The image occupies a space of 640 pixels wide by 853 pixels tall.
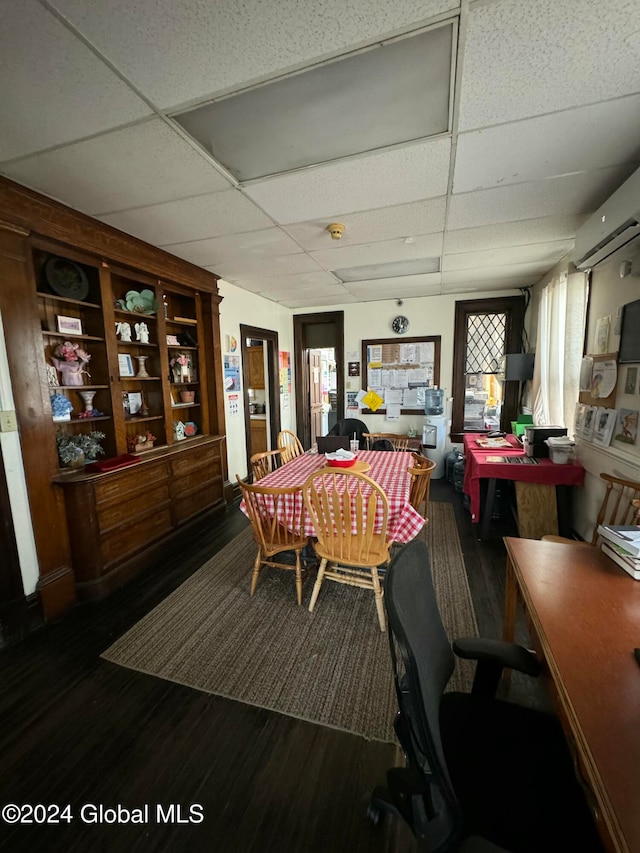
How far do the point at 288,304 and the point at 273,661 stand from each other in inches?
173

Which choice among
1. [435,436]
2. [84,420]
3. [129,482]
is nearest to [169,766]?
[129,482]

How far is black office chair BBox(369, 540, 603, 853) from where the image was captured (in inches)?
26.9

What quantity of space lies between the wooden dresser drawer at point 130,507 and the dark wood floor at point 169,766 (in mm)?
772

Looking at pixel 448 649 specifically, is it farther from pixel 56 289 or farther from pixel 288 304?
pixel 288 304

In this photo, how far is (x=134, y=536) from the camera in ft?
8.37

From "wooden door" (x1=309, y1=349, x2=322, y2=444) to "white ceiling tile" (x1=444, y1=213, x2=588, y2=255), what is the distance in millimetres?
3218

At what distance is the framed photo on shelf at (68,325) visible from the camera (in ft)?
7.50

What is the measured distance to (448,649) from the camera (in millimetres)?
1034

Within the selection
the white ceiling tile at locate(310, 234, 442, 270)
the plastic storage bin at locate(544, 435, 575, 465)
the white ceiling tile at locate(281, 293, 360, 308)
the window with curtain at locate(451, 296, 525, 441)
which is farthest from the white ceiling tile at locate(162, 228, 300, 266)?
the window with curtain at locate(451, 296, 525, 441)

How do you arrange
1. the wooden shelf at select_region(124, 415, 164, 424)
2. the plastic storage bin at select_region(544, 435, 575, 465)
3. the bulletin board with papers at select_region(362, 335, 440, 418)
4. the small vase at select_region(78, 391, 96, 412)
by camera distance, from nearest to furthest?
the small vase at select_region(78, 391, 96, 412), the plastic storage bin at select_region(544, 435, 575, 465), the wooden shelf at select_region(124, 415, 164, 424), the bulletin board with papers at select_region(362, 335, 440, 418)

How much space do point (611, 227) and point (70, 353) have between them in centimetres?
344

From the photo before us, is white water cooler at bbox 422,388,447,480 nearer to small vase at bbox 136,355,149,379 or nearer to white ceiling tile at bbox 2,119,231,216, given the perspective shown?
small vase at bbox 136,355,149,379

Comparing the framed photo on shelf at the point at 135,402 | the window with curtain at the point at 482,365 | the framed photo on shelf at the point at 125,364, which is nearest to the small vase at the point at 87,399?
the framed photo on shelf at the point at 125,364

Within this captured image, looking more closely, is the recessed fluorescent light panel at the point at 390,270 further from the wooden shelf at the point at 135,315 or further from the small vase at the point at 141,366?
the small vase at the point at 141,366
